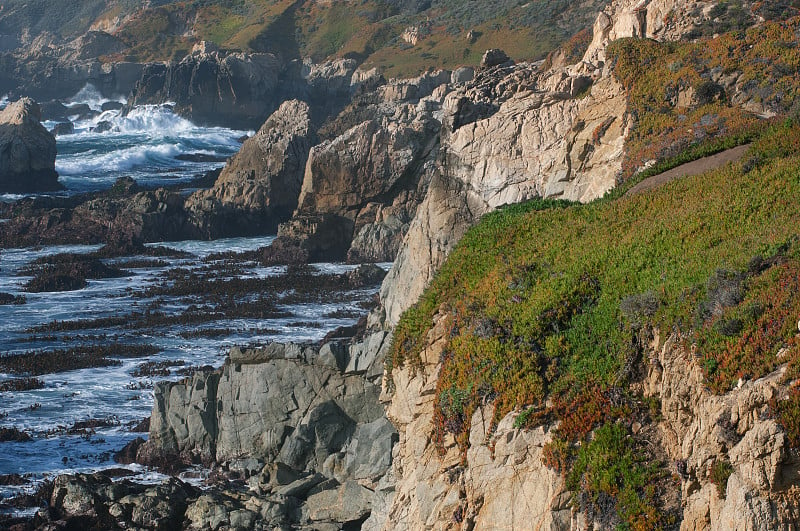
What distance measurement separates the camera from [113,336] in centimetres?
3744

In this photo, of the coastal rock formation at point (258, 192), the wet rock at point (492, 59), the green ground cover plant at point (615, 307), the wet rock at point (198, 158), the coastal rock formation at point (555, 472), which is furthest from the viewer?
the wet rock at point (198, 158)

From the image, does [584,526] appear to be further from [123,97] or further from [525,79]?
[123,97]

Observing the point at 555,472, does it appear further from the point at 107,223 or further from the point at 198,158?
the point at 198,158

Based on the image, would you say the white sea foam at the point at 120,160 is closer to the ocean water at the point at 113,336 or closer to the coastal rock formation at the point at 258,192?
the coastal rock formation at the point at 258,192

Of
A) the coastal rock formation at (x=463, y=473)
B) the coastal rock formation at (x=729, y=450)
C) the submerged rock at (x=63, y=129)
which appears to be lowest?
the coastal rock formation at (x=463, y=473)

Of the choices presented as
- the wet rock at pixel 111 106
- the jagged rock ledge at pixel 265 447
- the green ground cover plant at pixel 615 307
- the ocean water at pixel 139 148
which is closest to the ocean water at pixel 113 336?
the jagged rock ledge at pixel 265 447

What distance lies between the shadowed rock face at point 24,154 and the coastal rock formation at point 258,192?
19.1m

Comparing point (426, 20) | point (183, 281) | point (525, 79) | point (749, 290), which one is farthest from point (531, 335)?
point (426, 20)

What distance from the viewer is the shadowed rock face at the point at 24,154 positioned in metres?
72.7

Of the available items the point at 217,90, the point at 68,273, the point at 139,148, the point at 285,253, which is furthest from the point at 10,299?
the point at 217,90

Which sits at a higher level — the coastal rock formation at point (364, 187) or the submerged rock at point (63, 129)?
the submerged rock at point (63, 129)

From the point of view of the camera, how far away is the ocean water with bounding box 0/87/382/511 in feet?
82.8

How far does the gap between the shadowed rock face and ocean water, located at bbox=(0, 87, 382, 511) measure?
19.2 m

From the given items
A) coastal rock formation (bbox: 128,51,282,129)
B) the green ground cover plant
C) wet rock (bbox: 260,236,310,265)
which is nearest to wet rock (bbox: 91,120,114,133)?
coastal rock formation (bbox: 128,51,282,129)
